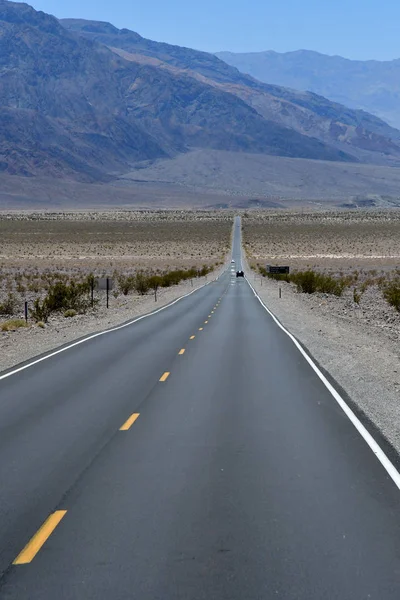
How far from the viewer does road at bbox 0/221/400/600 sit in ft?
19.8

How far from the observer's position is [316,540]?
6.81 metres

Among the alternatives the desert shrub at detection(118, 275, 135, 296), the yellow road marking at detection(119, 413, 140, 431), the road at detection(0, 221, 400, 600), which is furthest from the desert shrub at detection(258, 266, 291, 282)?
the yellow road marking at detection(119, 413, 140, 431)

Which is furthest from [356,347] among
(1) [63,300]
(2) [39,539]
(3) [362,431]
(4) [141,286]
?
(4) [141,286]

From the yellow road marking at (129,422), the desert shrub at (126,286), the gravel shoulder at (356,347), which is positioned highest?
the yellow road marking at (129,422)

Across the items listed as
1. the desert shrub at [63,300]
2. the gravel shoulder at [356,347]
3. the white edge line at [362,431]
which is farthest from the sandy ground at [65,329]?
the white edge line at [362,431]

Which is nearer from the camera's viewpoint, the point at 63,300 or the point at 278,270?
the point at 63,300

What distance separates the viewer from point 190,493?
323 inches

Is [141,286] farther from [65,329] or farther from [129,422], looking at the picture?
[129,422]

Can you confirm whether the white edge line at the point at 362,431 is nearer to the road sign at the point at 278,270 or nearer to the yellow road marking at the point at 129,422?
the yellow road marking at the point at 129,422

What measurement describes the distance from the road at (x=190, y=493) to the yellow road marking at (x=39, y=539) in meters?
0.02

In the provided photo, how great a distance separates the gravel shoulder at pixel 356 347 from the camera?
13.5 m

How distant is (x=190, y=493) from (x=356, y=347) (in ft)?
48.8

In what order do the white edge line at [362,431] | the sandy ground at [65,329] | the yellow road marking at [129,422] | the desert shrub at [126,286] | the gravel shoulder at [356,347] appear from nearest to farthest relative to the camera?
the white edge line at [362,431] < the yellow road marking at [129,422] < the gravel shoulder at [356,347] < the sandy ground at [65,329] < the desert shrub at [126,286]

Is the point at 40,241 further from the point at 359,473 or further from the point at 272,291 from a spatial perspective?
the point at 359,473
